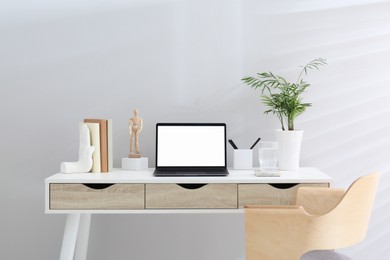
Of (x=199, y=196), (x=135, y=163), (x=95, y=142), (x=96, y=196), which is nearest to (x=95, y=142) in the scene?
(x=95, y=142)

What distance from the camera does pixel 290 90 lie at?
308 centimetres

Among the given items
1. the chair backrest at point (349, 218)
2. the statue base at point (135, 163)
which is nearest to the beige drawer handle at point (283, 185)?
the chair backrest at point (349, 218)

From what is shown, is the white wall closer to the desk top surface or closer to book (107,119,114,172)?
book (107,119,114,172)

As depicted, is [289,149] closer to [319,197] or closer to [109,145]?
[319,197]

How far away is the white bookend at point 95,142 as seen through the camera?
298 centimetres

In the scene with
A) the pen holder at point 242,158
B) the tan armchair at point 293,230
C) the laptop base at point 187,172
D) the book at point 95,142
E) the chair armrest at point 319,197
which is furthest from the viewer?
the pen holder at point 242,158

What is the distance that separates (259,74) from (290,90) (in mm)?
207

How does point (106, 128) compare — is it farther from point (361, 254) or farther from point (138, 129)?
point (361, 254)

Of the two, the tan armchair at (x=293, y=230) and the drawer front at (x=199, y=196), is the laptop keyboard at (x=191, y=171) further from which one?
the tan armchair at (x=293, y=230)

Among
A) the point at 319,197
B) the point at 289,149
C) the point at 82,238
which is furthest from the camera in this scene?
the point at 82,238

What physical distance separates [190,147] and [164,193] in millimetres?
374

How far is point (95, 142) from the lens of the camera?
301cm

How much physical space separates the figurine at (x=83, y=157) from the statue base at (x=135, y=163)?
0.21 metres

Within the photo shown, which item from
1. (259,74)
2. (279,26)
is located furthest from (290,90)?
(279,26)
